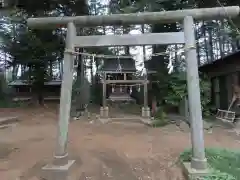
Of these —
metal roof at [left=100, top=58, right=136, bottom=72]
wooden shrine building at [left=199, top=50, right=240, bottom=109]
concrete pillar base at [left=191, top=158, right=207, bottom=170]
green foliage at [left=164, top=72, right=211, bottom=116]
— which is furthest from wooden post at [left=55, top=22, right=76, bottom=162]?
metal roof at [left=100, top=58, right=136, bottom=72]

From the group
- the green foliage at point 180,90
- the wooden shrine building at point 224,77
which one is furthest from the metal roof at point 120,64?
the wooden shrine building at point 224,77

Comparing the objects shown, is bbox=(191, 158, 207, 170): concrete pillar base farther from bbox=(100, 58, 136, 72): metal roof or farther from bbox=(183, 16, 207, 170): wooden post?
bbox=(100, 58, 136, 72): metal roof

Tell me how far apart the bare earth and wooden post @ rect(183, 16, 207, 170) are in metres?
0.58

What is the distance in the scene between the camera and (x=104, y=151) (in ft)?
18.4

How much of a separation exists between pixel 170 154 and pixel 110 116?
6.33 meters

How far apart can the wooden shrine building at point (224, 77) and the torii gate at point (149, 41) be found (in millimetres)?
6525

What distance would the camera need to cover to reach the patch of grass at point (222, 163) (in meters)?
3.66

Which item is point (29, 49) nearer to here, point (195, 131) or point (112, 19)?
point (112, 19)

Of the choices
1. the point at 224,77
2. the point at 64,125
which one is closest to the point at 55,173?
the point at 64,125

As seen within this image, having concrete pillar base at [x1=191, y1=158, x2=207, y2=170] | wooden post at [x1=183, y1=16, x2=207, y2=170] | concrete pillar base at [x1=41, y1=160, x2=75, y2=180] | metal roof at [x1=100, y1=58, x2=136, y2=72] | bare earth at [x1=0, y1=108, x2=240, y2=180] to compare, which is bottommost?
bare earth at [x1=0, y1=108, x2=240, y2=180]

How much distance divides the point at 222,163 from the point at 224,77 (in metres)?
8.91

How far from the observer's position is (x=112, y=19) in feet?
13.9

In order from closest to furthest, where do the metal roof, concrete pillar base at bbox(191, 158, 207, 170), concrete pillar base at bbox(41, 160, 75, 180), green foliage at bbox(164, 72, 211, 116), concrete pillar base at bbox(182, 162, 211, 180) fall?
concrete pillar base at bbox(182, 162, 211, 180), concrete pillar base at bbox(191, 158, 207, 170), concrete pillar base at bbox(41, 160, 75, 180), green foliage at bbox(164, 72, 211, 116), the metal roof

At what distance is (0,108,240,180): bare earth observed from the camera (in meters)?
4.36
